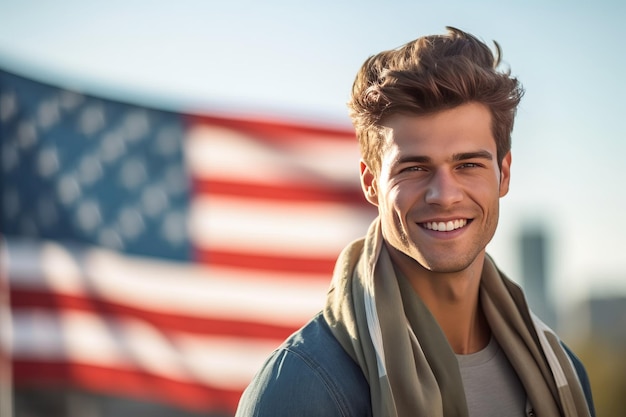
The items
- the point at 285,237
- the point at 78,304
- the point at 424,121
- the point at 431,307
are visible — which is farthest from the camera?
the point at 285,237

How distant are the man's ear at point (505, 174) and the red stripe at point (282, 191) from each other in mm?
5552

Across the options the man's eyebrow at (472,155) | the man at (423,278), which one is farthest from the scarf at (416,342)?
the man's eyebrow at (472,155)

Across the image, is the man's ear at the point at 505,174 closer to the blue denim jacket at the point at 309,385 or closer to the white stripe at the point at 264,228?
the blue denim jacket at the point at 309,385

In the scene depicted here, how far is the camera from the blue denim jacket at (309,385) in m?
3.04

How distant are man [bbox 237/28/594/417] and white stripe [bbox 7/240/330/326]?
5120 mm

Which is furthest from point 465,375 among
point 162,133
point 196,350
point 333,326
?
point 162,133

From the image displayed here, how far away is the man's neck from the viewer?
138 inches

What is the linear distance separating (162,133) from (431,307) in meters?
5.97

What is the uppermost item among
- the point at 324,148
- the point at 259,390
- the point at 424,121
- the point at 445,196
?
the point at 324,148

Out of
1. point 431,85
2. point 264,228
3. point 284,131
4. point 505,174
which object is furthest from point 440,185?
point 284,131

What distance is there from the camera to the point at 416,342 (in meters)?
3.31

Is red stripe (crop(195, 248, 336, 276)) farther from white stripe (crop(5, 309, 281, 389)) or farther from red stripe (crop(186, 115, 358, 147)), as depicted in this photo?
red stripe (crop(186, 115, 358, 147))

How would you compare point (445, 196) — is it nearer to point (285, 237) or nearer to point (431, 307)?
point (431, 307)

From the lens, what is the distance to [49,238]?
28.0ft
